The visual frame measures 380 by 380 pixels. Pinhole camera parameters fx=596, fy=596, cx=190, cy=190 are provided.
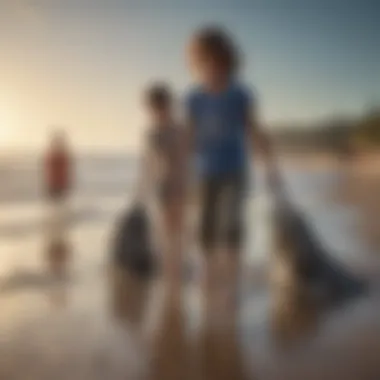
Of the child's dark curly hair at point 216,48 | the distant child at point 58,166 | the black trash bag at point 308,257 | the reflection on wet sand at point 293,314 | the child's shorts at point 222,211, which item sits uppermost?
the child's dark curly hair at point 216,48

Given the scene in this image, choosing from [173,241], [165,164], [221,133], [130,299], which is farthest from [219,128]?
[130,299]

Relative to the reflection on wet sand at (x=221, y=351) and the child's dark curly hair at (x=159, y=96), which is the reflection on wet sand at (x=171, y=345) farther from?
the child's dark curly hair at (x=159, y=96)

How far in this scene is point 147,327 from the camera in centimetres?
112

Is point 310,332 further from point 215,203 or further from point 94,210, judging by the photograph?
point 94,210

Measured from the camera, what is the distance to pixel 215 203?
3.73 ft

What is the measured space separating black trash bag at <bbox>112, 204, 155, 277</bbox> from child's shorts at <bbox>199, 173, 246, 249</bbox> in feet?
0.36

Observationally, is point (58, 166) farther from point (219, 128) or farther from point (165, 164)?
point (219, 128)

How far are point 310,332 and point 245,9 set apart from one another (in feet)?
2.05

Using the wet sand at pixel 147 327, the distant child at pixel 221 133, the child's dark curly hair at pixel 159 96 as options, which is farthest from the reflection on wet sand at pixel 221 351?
the child's dark curly hair at pixel 159 96

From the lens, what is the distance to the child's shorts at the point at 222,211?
1.14 meters

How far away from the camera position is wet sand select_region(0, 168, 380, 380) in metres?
1.07

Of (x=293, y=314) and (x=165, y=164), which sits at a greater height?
(x=165, y=164)

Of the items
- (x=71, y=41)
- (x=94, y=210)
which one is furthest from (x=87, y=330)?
(x=71, y=41)

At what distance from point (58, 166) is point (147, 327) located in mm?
348
